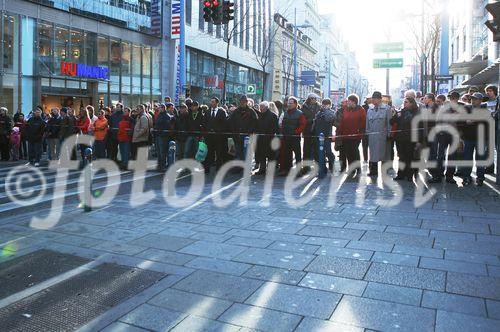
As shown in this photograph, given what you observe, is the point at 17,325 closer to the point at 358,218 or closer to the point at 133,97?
the point at 358,218

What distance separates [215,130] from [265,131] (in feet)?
4.64

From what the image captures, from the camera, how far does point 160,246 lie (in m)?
6.18

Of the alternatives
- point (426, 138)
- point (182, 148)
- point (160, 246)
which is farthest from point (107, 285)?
point (182, 148)

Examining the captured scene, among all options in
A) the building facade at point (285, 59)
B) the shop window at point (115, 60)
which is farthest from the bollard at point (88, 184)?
the building facade at point (285, 59)

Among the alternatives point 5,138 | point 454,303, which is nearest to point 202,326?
point 454,303

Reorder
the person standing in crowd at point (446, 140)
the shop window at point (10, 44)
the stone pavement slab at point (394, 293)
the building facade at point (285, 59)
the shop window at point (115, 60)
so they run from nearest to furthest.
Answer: the stone pavement slab at point (394, 293)
the person standing in crowd at point (446, 140)
the shop window at point (10, 44)
the shop window at point (115, 60)
the building facade at point (285, 59)

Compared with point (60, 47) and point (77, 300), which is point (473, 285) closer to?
point (77, 300)

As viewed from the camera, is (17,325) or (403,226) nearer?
(17,325)

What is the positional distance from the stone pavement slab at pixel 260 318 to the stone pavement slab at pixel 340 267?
3.75 feet

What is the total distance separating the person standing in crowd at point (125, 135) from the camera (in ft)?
46.2

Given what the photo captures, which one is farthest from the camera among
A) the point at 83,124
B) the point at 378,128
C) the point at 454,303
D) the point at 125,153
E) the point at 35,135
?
the point at 83,124

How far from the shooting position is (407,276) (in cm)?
498

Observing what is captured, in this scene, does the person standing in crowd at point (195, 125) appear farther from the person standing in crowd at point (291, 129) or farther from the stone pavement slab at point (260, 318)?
the stone pavement slab at point (260, 318)

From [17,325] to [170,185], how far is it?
6715 millimetres
